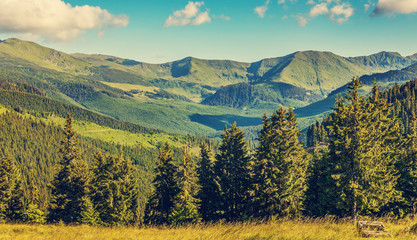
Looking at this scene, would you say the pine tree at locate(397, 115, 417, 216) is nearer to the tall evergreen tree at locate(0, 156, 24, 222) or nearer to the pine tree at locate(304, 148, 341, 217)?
the pine tree at locate(304, 148, 341, 217)

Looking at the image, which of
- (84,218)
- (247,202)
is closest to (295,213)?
(247,202)

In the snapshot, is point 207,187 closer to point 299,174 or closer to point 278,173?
point 278,173

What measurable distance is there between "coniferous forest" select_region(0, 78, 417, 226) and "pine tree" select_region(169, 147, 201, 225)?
0.16 m

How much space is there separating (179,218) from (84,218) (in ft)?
55.3

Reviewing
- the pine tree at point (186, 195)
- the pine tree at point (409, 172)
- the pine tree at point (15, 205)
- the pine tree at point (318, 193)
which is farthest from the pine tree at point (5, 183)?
the pine tree at point (409, 172)

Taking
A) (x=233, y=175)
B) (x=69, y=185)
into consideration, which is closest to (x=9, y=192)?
(x=69, y=185)

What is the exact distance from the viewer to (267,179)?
3597cm

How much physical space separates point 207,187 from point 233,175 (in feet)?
17.1

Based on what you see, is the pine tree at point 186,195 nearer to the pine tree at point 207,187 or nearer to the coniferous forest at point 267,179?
the coniferous forest at point 267,179

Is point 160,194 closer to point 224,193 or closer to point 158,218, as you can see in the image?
point 158,218

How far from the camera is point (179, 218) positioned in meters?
42.3

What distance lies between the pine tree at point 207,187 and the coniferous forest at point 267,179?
160 mm

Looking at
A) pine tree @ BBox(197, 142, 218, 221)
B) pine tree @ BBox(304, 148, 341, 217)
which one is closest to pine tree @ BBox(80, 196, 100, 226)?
pine tree @ BBox(197, 142, 218, 221)

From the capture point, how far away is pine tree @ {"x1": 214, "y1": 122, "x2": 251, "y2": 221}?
41.2 m
